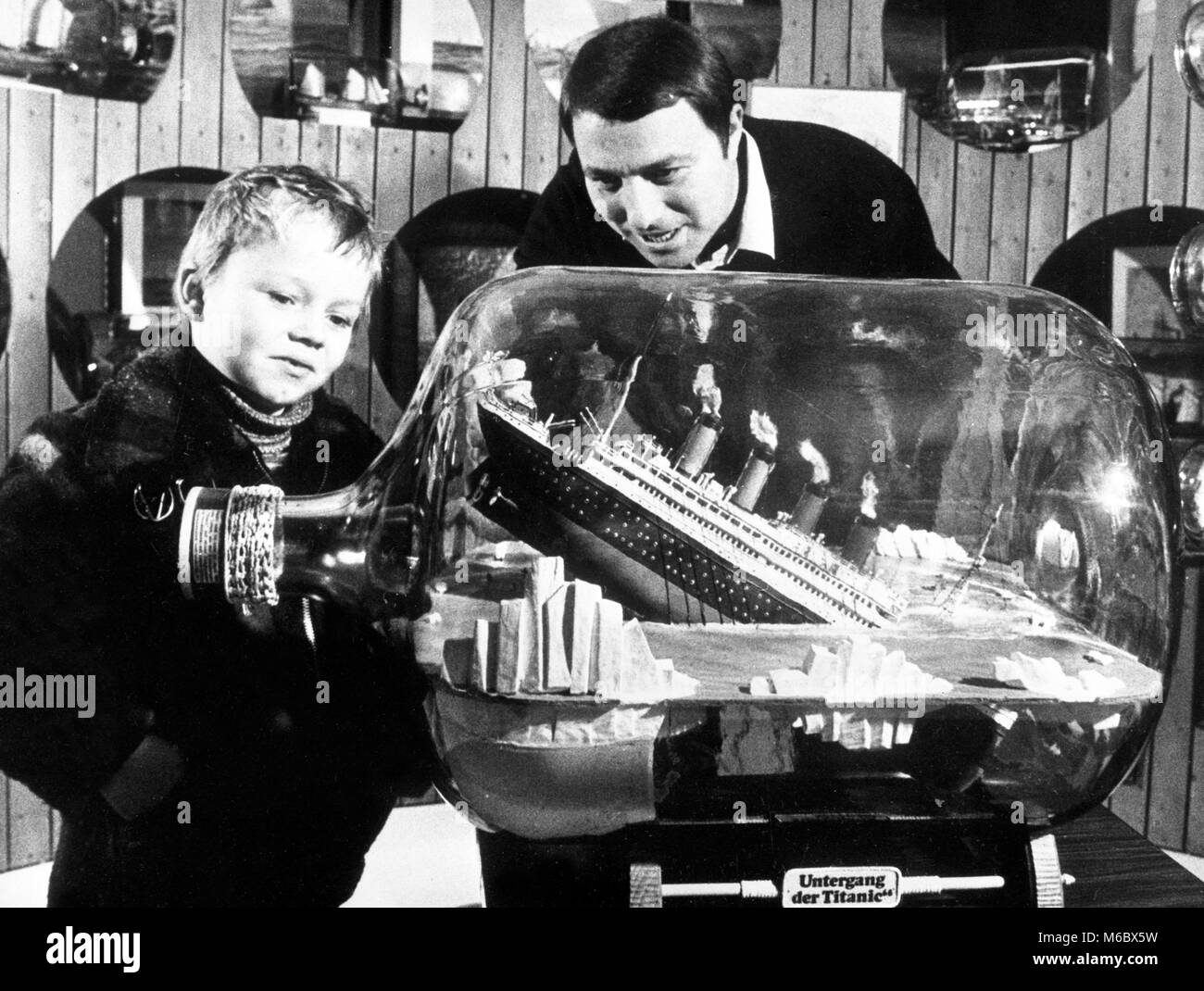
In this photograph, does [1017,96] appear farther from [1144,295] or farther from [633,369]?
[633,369]

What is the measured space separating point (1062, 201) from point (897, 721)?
40cm

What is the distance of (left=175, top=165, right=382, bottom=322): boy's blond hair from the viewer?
30.3 inches

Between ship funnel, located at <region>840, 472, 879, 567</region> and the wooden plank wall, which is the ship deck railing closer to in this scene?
ship funnel, located at <region>840, 472, 879, 567</region>

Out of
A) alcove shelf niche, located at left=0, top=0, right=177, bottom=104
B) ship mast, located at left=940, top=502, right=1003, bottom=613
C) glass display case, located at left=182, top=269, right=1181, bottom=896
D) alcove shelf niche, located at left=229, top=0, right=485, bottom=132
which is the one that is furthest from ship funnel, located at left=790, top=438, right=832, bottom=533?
alcove shelf niche, located at left=0, top=0, right=177, bottom=104

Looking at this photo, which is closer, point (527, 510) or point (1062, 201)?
point (527, 510)

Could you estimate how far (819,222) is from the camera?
835 mm

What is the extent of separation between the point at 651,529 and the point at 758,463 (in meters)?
0.10

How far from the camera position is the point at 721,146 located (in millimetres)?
804

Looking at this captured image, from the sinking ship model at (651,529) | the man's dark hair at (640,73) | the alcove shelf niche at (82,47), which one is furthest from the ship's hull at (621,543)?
the alcove shelf niche at (82,47)

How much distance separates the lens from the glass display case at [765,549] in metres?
0.73

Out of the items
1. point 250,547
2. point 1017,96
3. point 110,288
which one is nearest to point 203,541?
point 250,547
